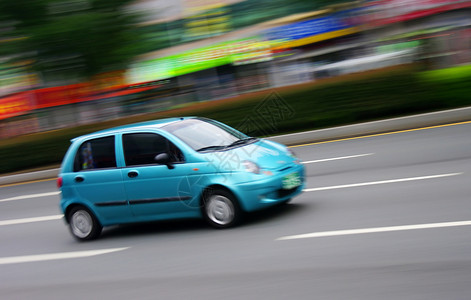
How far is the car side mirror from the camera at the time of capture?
7.30 m

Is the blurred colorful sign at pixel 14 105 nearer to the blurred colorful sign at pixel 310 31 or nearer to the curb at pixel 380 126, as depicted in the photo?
the blurred colorful sign at pixel 310 31

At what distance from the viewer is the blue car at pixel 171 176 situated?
7148 millimetres

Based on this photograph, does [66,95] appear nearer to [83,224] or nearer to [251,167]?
[83,224]

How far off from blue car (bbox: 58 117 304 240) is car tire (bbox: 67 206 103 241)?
0.01 m

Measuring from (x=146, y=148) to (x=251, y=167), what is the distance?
1577mm

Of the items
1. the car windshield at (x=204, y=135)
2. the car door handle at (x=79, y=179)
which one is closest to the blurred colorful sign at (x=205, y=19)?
the car windshield at (x=204, y=135)

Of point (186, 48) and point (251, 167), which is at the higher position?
point (186, 48)

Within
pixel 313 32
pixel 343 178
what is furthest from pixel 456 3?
pixel 343 178

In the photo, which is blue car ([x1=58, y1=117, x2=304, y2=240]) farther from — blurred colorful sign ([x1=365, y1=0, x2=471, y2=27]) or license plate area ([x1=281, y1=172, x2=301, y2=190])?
blurred colorful sign ([x1=365, y1=0, x2=471, y2=27])

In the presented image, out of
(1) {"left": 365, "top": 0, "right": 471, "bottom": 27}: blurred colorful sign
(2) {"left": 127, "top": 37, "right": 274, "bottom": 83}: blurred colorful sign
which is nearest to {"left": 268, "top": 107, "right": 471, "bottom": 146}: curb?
→ (1) {"left": 365, "top": 0, "right": 471, "bottom": 27}: blurred colorful sign

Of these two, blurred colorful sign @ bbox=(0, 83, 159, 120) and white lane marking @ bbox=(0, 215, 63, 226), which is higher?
blurred colorful sign @ bbox=(0, 83, 159, 120)

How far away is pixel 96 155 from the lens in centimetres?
805

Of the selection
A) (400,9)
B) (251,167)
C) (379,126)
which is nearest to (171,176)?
(251,167)

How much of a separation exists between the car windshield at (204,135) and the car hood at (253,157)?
235mm
